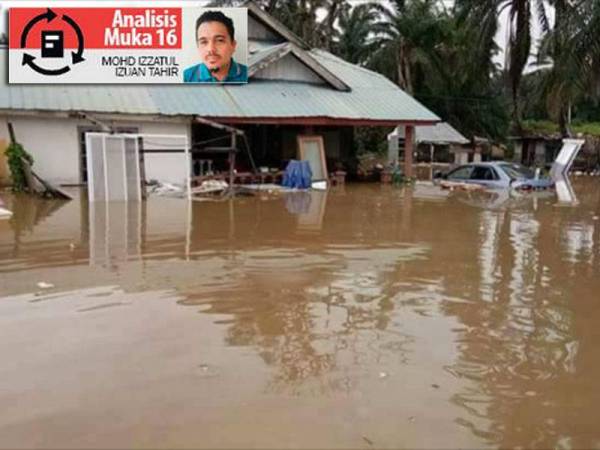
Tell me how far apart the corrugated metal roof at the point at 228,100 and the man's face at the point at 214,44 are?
2.98ft

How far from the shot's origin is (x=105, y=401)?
4.41 m

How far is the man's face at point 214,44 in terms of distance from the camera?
22.4 meters

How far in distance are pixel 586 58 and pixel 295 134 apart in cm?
1132

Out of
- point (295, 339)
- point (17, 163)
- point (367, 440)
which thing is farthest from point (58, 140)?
point (367, 440)

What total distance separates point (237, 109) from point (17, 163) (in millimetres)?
6556

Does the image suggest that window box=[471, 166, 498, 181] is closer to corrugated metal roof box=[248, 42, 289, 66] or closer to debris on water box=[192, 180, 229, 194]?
corrugated metal roof box=[248, 42, 289, 66]

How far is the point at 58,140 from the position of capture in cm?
1923

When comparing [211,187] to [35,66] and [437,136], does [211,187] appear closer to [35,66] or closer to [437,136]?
[35,66]

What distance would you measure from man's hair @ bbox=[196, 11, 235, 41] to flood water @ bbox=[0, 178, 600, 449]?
12742 millimetres

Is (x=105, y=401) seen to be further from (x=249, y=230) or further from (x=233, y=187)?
(x=233, y=187)

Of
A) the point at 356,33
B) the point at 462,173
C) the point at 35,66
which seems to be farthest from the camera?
the point at 356,33

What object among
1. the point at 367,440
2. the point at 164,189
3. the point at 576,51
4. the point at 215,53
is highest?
the point at 576,51

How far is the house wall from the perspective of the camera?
18828 millimetres

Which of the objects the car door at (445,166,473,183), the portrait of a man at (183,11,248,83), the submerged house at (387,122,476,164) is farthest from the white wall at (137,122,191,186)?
the submerged house at (387,122,476,164)
